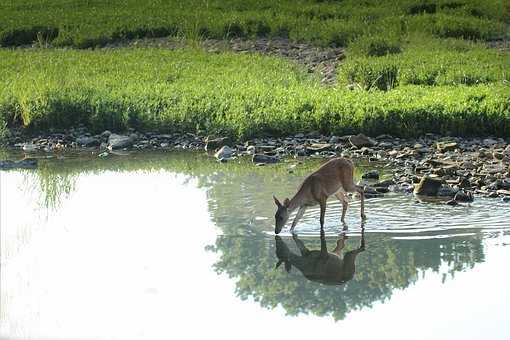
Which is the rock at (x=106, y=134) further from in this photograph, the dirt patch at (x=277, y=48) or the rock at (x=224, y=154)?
the dirt patch at (x=277, y=48)

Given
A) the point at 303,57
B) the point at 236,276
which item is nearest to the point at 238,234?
the point at 236,276

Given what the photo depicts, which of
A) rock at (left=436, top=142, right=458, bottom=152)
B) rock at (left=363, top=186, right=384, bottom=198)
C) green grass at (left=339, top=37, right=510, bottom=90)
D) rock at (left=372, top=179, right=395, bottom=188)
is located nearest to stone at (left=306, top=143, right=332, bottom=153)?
rock at (left=436, top=142, right=458, bottom=152)

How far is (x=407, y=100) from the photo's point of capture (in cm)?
1858

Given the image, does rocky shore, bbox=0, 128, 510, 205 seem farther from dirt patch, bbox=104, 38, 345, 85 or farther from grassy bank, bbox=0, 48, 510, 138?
dirt patch, bbox=104, 38, 345, 85

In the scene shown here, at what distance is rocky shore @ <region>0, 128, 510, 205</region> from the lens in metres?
14.0

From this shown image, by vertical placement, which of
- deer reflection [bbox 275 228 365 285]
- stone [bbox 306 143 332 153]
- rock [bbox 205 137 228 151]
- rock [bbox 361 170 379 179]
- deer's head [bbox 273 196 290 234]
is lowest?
rock [bbox 205 137 228 151]

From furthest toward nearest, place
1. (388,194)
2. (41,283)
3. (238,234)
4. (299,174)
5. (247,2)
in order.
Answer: (247,2) → (299,174) → (388,194) → (238,234) → (41,283)

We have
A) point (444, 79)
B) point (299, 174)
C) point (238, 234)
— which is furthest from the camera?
point (444, 79)

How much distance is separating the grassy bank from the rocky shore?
0.25 m

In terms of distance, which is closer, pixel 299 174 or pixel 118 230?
pixel 118 230

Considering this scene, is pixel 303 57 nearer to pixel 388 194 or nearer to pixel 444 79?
pixel 444 79

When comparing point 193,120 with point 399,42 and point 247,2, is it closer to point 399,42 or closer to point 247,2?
point 399,42

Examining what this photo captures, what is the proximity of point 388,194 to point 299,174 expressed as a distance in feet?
6.05

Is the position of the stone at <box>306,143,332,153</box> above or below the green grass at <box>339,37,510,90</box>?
below
